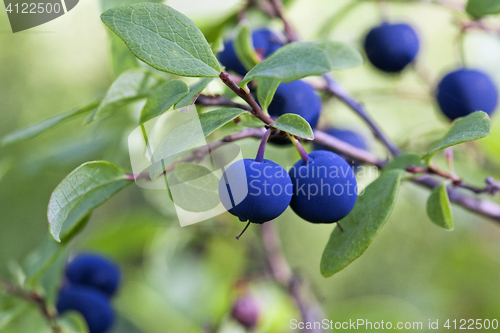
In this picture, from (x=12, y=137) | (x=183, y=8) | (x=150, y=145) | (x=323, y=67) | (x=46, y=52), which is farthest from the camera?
(x=46, y=52)

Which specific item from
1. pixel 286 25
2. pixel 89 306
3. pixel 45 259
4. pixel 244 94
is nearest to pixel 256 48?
pixel 286 25

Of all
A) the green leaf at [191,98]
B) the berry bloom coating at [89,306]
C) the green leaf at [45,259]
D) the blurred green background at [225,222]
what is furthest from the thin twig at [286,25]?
the berry bloom coating at [89,306]

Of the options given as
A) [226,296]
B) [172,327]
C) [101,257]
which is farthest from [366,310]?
[101,257]

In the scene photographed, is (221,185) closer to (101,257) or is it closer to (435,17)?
(101,257)

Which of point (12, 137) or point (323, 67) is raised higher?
point (323, 67)

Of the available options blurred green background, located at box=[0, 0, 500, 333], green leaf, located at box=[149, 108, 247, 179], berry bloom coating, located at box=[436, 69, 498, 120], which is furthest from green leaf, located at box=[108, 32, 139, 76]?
berry bloom coating, located at box=[436, 69, 498, 120]
